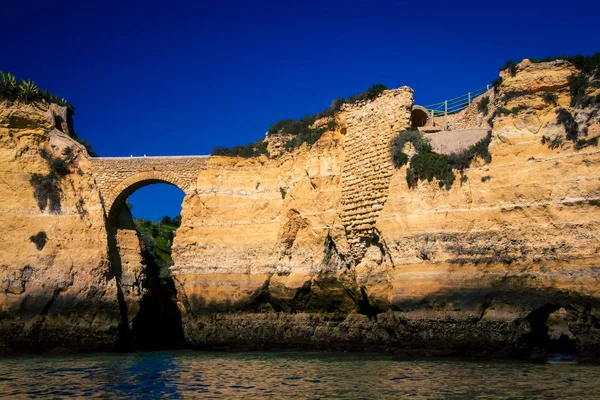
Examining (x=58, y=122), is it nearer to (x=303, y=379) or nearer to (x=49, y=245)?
(x=49, y=245)

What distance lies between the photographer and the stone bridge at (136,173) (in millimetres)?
22359

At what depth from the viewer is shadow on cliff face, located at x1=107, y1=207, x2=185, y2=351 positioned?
2175 centimetres

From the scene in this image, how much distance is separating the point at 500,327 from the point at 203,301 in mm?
10195

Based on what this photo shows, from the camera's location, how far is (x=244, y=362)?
16.5 meters

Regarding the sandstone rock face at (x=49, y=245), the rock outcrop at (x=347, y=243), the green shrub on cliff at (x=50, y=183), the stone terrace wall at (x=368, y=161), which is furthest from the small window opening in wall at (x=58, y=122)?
the stone terrace wall at (x=368, y=161)

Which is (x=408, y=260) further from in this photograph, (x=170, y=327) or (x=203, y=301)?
(x=170, y=327)

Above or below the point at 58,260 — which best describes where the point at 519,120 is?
above

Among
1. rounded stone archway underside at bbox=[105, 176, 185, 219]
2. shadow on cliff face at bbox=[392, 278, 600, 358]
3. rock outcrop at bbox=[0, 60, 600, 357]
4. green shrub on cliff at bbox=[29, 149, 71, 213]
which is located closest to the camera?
shadow on cliff face at bbox=[392, 278, 600, 358]

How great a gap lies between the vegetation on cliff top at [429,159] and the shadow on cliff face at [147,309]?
10396mm

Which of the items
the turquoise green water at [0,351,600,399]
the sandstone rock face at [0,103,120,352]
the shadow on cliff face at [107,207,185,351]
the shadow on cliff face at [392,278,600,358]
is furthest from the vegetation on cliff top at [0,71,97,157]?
the shadow on cliff face at [392,278,600,358]

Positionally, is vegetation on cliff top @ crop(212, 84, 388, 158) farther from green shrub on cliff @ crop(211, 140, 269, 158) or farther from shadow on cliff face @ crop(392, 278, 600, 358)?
shadow on cliff face @ crop(392, 278, 600, 358)

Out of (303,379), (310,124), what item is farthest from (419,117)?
(303,379)

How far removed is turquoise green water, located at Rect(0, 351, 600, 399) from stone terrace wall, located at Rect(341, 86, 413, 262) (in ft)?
12.7

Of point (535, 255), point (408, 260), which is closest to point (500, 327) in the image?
point (535, 255)
